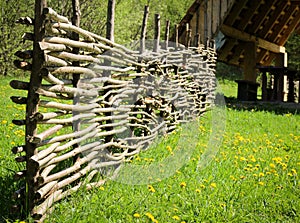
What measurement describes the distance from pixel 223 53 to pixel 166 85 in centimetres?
781

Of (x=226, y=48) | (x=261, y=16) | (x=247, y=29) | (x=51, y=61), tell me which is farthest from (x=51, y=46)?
(x=261, y=16)

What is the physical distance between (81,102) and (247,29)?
1120cm

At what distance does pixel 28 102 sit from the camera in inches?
108

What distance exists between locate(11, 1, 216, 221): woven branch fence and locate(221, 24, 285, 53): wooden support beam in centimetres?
572

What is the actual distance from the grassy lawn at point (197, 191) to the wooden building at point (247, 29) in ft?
17.2

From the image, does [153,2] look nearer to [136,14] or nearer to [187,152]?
[136,14]

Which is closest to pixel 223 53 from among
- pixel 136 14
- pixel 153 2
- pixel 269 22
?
pixel 269 22

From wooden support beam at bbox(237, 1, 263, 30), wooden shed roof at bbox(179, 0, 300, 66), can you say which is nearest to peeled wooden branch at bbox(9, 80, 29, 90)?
Result: wooden shed roof at bbox(179, 0, 300, 66)

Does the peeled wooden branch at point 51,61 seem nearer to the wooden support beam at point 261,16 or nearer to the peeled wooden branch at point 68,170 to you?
the peeled wooden branch at point 68,170

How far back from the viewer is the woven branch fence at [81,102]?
2.74 m

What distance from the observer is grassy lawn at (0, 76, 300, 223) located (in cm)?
312

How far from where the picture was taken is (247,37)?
1330 centimetres

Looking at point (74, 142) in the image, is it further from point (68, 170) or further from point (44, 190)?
point (44, 190)

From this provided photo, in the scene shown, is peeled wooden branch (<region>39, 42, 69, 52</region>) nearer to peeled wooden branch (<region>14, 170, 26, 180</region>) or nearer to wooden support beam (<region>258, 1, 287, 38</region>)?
peeled wooden branch (<region>14, 170, 26, 180</region>)
